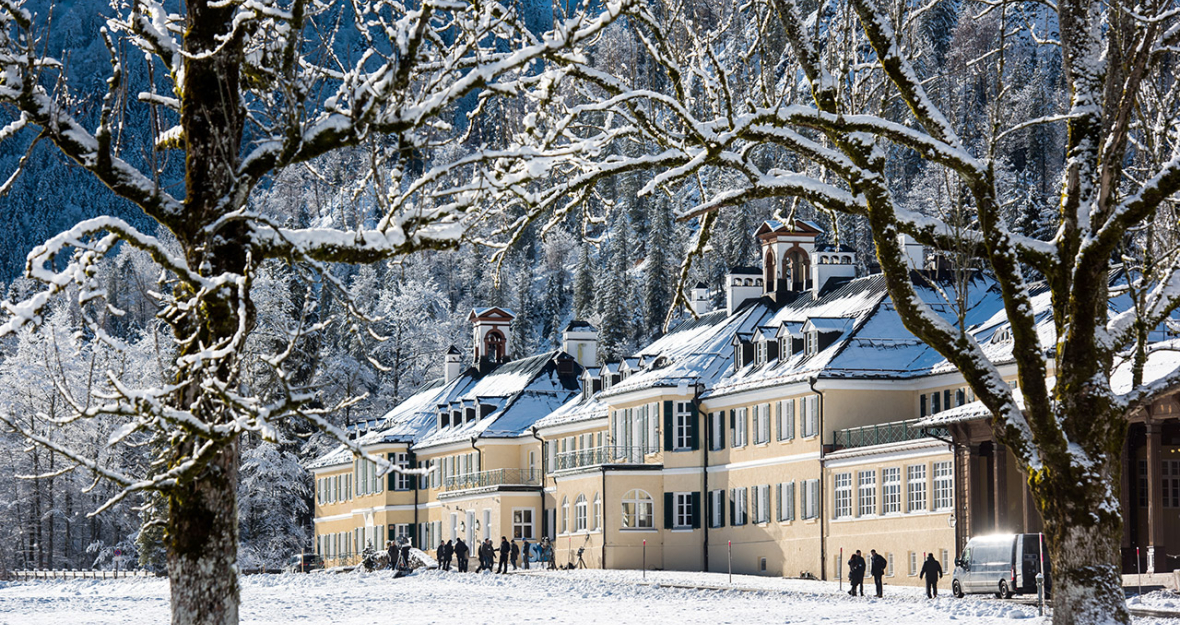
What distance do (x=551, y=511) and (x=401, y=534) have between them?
41.8 ft

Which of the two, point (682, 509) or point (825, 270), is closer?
point (682, 509)

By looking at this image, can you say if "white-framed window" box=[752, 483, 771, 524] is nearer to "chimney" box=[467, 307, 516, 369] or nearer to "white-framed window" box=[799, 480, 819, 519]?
"white-framed window" box=[799, 480, 819, 519]

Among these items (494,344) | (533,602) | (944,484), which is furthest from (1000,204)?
(494,344)

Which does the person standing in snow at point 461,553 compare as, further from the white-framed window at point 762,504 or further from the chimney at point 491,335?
the chimney at point 491,335

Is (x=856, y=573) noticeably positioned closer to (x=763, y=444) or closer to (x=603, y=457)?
(x=763, y=444)

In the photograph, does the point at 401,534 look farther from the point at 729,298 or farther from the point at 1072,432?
the point at 1072,432

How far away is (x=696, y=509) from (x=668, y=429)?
9.56ft

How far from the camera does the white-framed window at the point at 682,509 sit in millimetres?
54500

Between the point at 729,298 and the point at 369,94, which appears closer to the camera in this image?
the point at 369,94

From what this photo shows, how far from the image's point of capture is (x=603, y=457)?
57.3m

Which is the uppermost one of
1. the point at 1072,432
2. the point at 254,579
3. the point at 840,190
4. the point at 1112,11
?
the point at 1112,11

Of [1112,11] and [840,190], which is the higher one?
[1112,11]

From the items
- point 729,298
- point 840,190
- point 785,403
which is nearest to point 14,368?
point 729,298

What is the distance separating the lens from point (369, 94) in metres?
9.54
